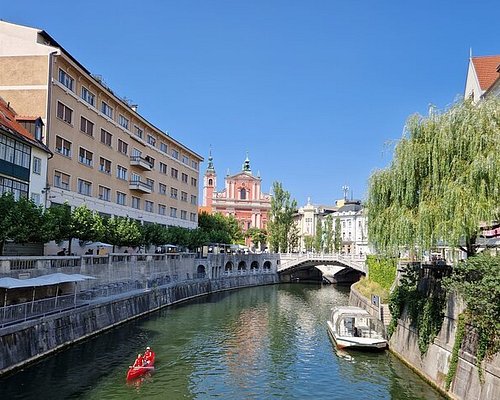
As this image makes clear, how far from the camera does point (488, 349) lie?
64.8 feet

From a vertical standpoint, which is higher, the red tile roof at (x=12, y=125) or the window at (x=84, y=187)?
the red tile roof at (x=12, y=125)

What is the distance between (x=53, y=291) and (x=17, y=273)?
4.53m

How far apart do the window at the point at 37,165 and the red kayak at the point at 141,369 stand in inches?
920

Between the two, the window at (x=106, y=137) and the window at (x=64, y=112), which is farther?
the window at (x=106, y=137)

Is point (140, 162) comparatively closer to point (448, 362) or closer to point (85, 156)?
point (85, 156)

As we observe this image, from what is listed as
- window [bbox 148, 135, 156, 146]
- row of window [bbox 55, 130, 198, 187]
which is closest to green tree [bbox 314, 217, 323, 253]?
row of window [bbox 55, 130, 198, 187]

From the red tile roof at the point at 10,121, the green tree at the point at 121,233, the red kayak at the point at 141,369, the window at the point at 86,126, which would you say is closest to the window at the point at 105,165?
the window at the point at 86,126

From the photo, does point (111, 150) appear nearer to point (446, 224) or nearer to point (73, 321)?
point (73, 321)

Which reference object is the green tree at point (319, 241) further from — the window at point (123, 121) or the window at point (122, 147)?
the window at point (123, 121)

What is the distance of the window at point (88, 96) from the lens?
53969 millimetres

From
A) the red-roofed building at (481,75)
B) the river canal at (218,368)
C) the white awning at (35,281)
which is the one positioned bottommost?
the river canal at (218,368)

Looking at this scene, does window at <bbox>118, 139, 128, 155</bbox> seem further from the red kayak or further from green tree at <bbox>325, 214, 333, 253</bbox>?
green tree at <bbox>325, 214, 333, 253</bbox>

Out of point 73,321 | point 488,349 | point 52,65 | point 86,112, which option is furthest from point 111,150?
point 488,349

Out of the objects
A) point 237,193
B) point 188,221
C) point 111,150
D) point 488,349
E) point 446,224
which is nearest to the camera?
point 488,349
